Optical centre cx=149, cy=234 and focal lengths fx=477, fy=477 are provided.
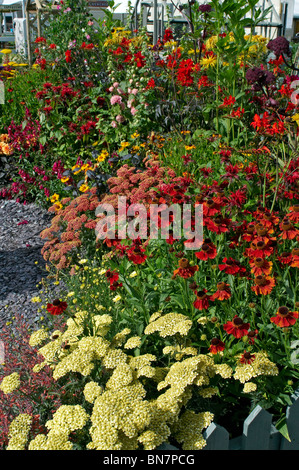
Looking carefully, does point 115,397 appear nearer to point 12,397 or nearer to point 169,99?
point 12,397

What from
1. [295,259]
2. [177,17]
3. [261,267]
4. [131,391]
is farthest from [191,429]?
[177,17]

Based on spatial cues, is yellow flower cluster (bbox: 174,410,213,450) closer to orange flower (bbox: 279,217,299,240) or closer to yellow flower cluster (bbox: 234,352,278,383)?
yellow flower cluster (bbox: 234,352,278,383)

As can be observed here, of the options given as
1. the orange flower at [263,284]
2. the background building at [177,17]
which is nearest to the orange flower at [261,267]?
the orange flower at [263,284]

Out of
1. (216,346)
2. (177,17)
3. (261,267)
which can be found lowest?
(216,346)

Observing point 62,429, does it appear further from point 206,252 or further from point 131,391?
point 206,252

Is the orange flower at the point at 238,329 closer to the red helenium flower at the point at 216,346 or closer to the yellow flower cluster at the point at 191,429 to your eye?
the red helenium flower at the point at 216,346

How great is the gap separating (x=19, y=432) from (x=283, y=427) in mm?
1044

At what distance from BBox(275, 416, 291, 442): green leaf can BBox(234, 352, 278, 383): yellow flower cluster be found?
23 centimetres

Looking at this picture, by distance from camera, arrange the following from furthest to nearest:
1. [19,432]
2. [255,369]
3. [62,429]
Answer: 1. [255,369]
2. [19,432]
3. [62,429]

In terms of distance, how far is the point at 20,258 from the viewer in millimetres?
4125

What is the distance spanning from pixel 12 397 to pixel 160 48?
438 centimetres

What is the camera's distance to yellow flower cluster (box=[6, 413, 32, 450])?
1731mm

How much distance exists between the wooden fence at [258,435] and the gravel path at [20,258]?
145cm

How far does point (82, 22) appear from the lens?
6031mm
